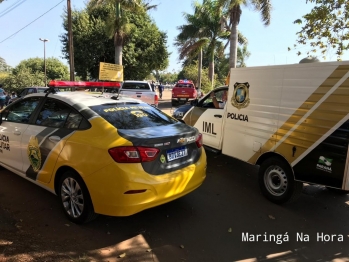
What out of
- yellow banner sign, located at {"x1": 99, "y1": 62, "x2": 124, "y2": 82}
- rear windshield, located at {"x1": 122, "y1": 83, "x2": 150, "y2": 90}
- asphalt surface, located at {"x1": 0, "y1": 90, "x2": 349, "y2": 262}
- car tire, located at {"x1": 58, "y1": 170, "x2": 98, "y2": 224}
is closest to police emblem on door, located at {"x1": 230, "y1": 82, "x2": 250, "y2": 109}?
asphalt surface, located at {"x1": 0, "y1": 90, "x2": 349, "y2": 262}

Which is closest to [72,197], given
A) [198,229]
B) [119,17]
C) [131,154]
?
[131,154]

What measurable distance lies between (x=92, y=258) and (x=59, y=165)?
1218mm

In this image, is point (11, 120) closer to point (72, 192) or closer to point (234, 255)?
point (72, 192)

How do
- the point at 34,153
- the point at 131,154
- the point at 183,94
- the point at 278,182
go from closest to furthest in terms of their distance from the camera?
the point at 131,154 < the point at 34,153 < the point at 278,182 < the point at 183,94

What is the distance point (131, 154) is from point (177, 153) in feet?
2.14

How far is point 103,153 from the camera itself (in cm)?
307

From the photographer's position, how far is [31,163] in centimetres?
403

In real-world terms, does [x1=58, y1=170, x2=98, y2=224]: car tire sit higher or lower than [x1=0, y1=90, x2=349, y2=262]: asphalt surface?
higher

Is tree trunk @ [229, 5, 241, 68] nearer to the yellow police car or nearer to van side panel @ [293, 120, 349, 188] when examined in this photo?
the yellow police car

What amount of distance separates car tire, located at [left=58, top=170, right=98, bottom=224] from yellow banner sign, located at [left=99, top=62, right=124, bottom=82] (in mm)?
10734

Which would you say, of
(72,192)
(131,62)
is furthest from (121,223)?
(131,62)

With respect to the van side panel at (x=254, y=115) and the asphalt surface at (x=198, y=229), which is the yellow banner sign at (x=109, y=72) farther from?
the van side panel at (x=254, y=115)

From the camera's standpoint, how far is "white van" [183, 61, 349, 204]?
11.6 ft

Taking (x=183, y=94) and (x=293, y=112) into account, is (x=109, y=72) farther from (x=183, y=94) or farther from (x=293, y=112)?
(x=293, y=112)
